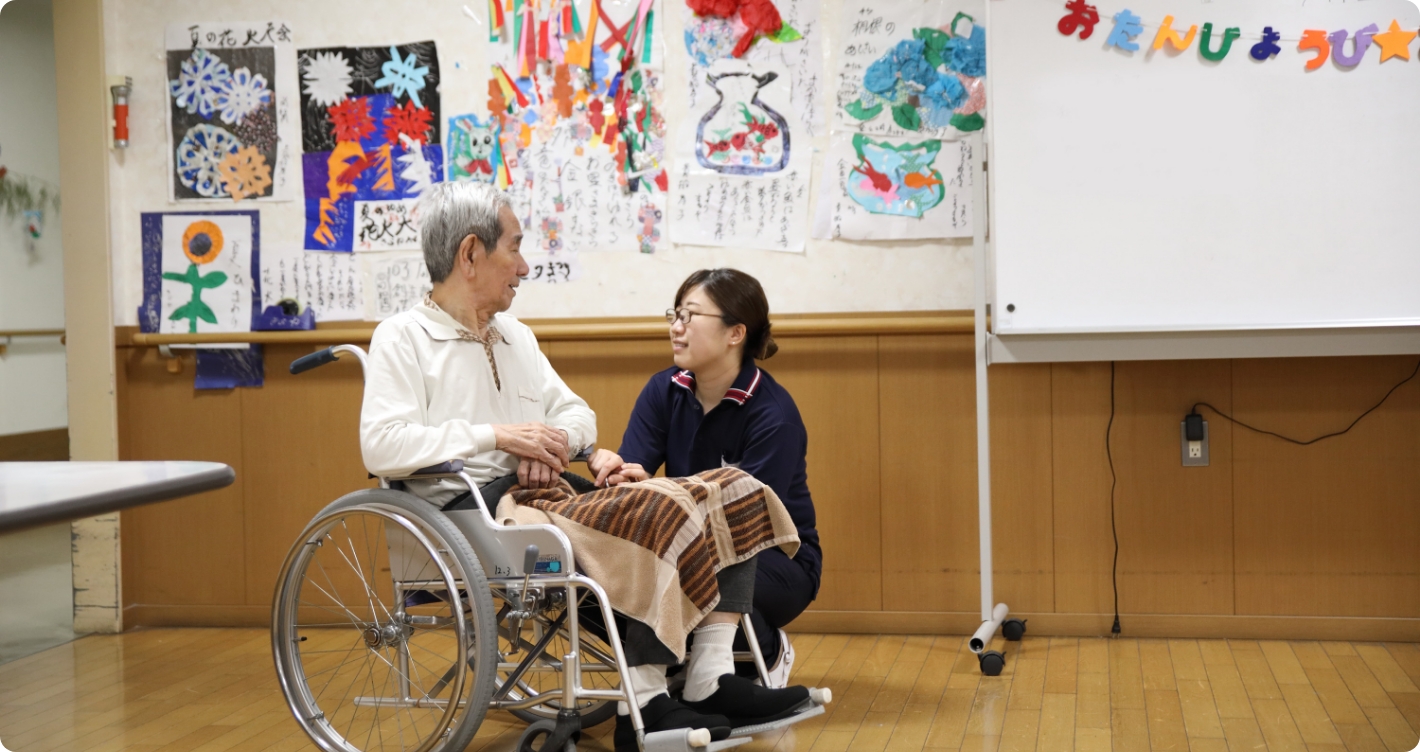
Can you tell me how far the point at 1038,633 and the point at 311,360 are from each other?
198 cm

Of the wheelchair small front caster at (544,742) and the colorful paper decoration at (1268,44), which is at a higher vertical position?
the colorful paper decoration at (1268,44)

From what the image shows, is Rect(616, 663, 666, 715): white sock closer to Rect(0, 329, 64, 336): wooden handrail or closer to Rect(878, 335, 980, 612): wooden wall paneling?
Rect(878, 335, 980, 612): wooden wall paneling

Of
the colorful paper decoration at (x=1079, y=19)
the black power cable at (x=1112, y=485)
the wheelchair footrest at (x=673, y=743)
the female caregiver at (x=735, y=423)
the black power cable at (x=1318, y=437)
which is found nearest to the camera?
the wheelchair footrest at (x=673, y=743)

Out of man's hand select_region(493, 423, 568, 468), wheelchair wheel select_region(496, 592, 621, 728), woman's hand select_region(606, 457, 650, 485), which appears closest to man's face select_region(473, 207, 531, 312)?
man's hand select_region(493, 423, 568, 468)

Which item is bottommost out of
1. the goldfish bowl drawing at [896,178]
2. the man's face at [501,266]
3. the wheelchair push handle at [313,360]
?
the wheelchair push handle at [313,360]

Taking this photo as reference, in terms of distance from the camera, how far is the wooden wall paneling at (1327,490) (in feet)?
9.46

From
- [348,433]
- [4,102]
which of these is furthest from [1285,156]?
[4,102]

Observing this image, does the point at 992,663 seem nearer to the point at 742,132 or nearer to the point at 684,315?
the point at 684,315

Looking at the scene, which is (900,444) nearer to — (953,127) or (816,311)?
(816,311)

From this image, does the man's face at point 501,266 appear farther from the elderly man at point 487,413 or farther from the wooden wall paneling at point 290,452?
the wooden wall paneling at point 290,452

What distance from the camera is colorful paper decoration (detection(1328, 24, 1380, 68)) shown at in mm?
2627

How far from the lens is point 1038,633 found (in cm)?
304

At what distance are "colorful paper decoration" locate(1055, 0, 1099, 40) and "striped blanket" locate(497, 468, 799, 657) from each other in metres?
1.49

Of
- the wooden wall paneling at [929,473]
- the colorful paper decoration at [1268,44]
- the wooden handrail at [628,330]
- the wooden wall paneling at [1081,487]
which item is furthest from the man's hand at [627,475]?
the colorful paper decoration at [1268,44]
